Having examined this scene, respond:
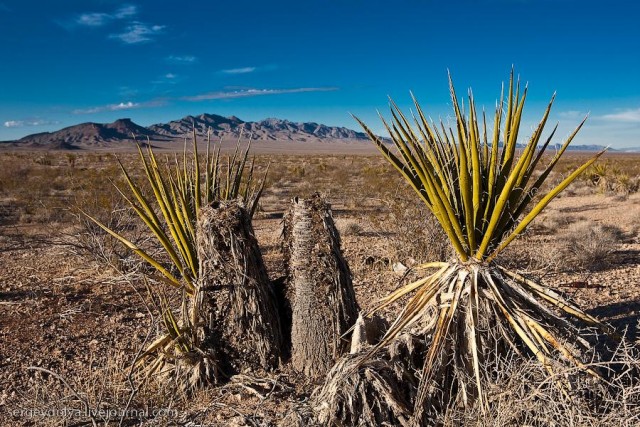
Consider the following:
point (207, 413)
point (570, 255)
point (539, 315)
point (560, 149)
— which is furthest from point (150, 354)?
point (570, 255)

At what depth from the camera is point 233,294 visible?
12.8 feet

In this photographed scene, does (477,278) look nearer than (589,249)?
Yes

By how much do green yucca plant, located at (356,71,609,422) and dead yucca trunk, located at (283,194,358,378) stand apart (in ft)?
2.21

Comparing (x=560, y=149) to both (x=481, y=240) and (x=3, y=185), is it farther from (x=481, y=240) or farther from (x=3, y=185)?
(x=3, y=185)

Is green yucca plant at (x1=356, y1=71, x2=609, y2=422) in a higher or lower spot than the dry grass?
higher

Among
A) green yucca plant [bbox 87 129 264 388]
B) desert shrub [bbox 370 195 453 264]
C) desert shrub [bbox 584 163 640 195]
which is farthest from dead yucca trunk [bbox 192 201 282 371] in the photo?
desert shrub [bbox 584 163 640 195]

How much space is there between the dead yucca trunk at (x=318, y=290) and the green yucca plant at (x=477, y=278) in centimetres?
67

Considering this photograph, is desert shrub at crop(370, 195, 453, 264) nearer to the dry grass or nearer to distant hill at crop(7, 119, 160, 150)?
the dry grass

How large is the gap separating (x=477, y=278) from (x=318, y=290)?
1.28m

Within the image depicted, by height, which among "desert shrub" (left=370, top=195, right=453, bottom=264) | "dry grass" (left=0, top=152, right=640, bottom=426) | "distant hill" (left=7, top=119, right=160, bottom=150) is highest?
"distant hill" (left=7, top=119, right=160, bottom=150)

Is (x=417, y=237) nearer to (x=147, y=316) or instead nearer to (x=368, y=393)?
(x=147, y=316)

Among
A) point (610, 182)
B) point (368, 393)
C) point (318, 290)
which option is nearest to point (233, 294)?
point (318, 290)

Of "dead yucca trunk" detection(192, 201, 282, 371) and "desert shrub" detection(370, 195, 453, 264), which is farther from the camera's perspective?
"desert shrub" detection(370, 195, 453, 264)

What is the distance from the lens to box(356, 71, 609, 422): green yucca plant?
3102 mm
